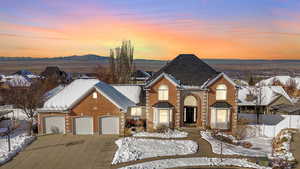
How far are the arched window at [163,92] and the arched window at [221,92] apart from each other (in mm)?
5878

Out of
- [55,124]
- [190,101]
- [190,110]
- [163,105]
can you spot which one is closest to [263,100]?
[190,110]

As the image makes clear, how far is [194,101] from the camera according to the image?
2806 cm

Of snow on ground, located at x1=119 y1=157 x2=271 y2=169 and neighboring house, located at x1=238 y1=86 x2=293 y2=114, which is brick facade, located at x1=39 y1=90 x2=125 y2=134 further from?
neighboring house, located at x1=238 y1=86 x2=293 y2=114

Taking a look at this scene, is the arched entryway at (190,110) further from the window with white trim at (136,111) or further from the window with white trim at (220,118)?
the window with white trim at (136,111)

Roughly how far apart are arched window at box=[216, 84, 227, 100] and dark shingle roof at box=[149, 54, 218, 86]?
6.02 ft

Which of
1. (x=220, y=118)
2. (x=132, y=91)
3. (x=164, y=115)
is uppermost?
(x=132, y=91)

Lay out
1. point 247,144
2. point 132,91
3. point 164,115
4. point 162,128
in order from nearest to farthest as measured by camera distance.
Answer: point 247,144 → point 162,128 → point 164,115 → point 132,91

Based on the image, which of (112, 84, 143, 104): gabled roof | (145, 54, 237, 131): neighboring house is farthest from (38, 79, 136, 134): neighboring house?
(112, 84, 143, 104): gabled roof

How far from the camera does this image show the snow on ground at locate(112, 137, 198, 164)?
19.3 meters

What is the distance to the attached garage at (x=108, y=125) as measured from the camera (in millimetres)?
26328

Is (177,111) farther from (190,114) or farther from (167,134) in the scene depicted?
(167,134)

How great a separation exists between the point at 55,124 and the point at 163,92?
1262 centimetres

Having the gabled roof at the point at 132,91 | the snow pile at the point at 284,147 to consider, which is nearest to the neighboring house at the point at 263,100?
the snow pile at the point at 284,147

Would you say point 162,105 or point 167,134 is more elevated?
point 162,105
